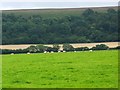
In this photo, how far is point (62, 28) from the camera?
47.2 m

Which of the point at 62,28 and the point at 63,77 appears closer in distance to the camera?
the point at 63,77

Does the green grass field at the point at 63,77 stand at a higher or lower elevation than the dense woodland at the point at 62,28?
higher

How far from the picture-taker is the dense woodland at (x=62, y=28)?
42088 mm

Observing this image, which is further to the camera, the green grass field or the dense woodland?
the dense woodland

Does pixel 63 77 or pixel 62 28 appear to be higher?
pixel 63 77

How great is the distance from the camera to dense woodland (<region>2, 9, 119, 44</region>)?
138ft

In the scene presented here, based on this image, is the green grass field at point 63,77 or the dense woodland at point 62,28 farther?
the dense woodland at point 62,28

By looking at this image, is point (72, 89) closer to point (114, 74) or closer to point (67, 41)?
point (114, 74)

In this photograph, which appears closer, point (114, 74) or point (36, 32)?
point (114, 74)

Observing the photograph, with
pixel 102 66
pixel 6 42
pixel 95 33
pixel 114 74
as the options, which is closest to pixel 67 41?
pixel 95 33

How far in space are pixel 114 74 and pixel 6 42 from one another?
1006 inches

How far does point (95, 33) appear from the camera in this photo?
144ft

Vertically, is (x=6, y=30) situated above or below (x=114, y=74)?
below

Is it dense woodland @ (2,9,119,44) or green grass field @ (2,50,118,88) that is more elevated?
green grass field @ (2,50,118,88)
